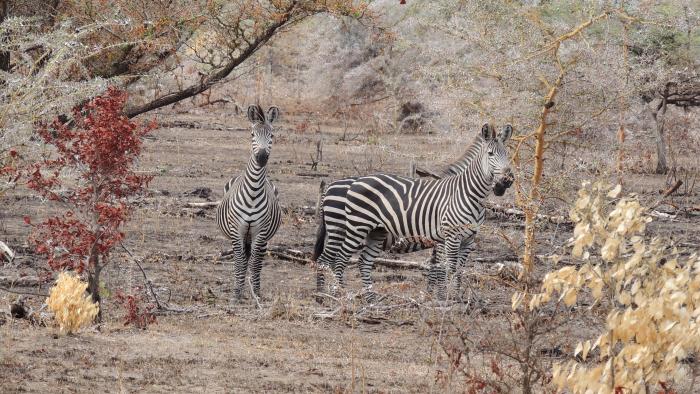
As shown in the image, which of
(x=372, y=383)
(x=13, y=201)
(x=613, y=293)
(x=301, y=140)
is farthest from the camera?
(x=301, y=140)

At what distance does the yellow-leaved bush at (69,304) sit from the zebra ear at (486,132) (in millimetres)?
5214

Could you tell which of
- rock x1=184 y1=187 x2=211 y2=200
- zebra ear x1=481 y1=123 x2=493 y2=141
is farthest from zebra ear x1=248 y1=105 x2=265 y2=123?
rock x1=184 y1=187 x2=211 y2=200

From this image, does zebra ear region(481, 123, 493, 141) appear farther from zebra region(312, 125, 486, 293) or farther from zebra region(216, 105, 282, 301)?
zebra region(216, 105, 282, 301)

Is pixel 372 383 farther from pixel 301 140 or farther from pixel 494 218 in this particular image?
pixel 301 140

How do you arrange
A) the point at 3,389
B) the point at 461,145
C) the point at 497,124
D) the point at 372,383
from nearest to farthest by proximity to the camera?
the point at 3,389 → the point at 372,383 → the point at 497,124 → the point at 461,145

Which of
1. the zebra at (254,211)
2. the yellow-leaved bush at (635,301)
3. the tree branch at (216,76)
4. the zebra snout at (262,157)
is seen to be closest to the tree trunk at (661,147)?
the tree branch at (216,76)

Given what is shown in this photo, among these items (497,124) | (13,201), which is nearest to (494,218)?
(497,124)

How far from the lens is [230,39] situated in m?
14.9

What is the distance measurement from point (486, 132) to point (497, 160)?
320 mm

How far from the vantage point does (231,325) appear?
1006 centimetres

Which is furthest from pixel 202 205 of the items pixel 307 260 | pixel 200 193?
pixel 307 260

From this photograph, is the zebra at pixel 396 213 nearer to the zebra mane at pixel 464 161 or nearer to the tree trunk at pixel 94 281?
the zebra mane at pixel 464 161

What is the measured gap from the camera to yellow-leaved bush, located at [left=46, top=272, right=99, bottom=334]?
8148 mm

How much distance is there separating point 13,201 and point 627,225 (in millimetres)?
13092
